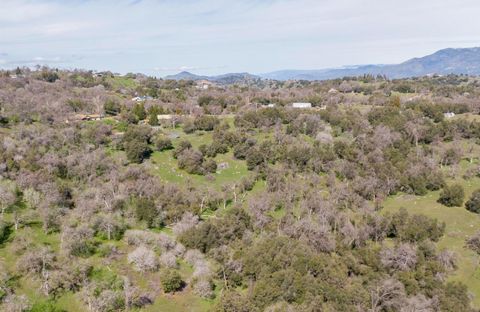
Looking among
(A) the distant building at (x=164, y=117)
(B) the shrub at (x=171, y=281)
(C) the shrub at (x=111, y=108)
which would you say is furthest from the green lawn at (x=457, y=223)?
(C) the shrub at (x=111, y=108)

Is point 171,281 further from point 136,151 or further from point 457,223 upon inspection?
point 457,223

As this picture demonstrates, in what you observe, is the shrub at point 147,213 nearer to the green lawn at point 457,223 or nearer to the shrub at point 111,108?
the green lawn at point 457,223

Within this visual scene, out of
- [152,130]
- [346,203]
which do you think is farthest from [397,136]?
[152,130]

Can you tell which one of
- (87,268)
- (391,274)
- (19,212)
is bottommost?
(391,274)

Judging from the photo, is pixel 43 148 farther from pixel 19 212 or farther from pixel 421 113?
pixel 421 113

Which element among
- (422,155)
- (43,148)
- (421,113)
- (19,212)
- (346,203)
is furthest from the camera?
(421,113)

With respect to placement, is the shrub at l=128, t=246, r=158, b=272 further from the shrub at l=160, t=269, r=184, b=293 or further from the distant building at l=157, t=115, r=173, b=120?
the distant building at l=157, t=115, r=173, b=120
